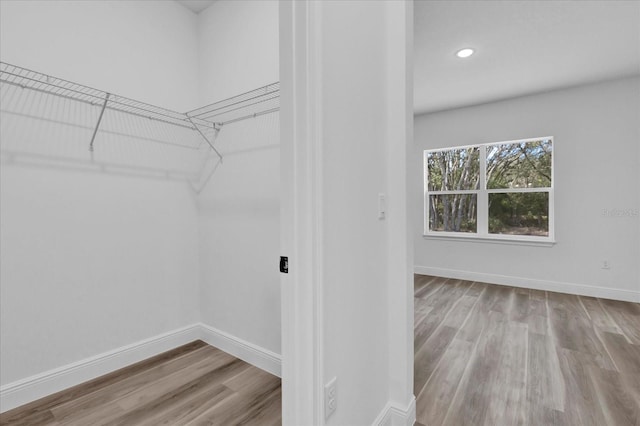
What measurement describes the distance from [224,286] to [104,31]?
75.6 inches

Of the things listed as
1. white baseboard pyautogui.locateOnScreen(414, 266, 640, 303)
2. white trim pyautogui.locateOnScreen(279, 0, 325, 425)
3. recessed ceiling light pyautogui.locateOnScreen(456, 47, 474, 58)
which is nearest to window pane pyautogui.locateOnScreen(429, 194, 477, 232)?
white baseboard pyautogui.locateOnScreen(414, 266, 640, 303)

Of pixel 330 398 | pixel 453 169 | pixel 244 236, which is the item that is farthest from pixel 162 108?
pixel 453 169

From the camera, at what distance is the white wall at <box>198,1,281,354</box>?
209cm

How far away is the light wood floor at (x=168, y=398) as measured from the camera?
1.64m

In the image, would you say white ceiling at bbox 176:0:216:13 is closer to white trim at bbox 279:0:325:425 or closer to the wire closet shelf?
the wire closet shelf

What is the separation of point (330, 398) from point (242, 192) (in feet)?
5.04

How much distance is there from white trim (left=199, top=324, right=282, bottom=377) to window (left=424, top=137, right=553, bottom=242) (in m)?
3.69

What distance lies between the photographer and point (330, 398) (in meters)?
1.10

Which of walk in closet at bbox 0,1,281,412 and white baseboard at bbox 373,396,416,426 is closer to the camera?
white baseboard at bbox 373,396,416,426

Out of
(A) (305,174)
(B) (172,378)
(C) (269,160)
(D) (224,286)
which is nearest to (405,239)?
(A) (305,174)

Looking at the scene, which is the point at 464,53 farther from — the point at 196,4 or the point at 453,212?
the point at 453,212

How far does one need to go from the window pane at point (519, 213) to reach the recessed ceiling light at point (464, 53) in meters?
2.26

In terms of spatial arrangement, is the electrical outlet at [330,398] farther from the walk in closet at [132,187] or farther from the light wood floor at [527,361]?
the walk in closet at [132,187]

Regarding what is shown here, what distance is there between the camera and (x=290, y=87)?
0.99 m
